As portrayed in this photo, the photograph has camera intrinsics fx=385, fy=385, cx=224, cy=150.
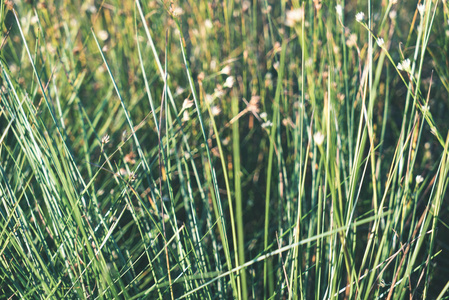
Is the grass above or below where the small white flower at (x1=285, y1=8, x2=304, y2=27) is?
below

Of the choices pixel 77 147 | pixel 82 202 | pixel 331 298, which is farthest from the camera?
pixel 77 147

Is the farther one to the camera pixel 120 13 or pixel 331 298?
pixel 120 13

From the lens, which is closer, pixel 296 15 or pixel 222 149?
pixel 296 15

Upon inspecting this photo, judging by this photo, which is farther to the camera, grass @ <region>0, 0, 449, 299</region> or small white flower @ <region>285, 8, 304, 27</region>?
grass @ <region>0, 0, 449, 299</region>

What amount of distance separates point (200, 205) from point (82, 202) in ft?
1.61

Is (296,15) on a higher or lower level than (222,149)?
higher

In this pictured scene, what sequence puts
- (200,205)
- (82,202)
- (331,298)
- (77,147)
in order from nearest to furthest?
(331,298)
(82,202)
(200,205)
(77,147)

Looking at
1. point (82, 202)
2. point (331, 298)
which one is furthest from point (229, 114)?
point (331, 298)

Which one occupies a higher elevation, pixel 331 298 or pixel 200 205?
pixel 331 298

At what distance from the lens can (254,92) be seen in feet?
4.20

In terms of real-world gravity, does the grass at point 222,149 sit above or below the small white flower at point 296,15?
below

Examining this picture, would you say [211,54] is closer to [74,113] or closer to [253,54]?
[253,54]

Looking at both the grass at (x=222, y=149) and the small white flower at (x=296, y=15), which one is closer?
the small white flower at (x=296, y=15)

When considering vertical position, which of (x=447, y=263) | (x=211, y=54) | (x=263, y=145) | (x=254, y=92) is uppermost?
(x=211, y=54)
